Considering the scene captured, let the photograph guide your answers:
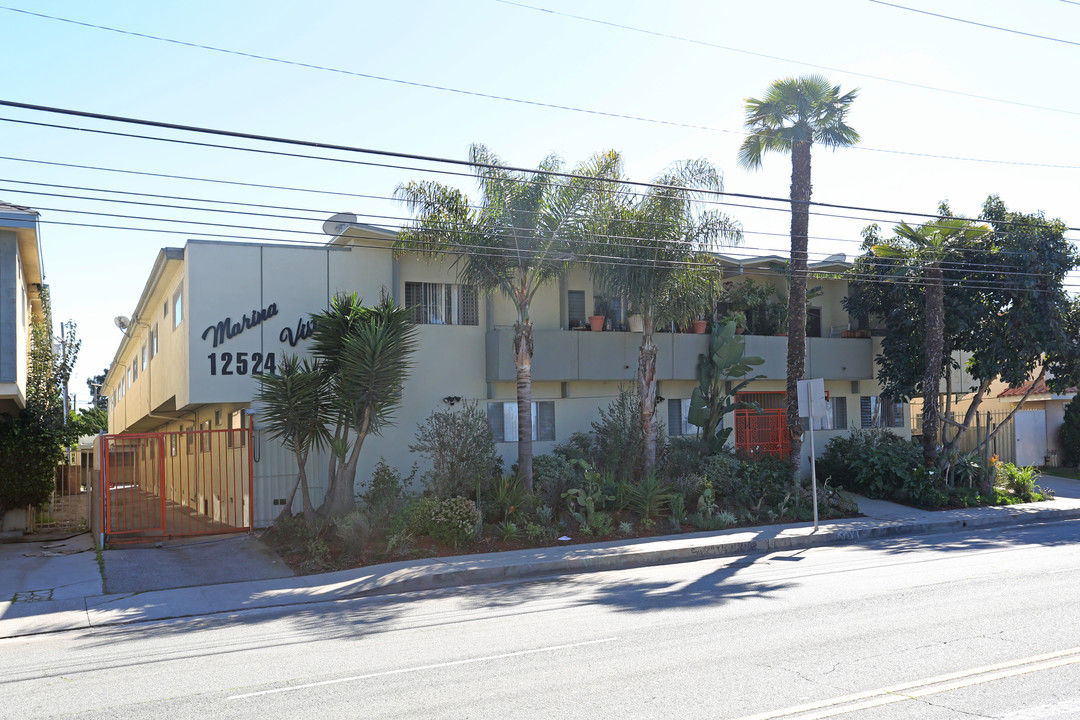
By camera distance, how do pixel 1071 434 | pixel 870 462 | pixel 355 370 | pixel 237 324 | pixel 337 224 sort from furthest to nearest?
1. pixel 1071 434
2. pixel 870 462
3. pixel 337 224
4. pixel 237 324
5. pixel 355 370

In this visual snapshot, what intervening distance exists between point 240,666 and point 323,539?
7614 millimetres

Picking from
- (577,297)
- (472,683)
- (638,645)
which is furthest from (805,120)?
(472,683)

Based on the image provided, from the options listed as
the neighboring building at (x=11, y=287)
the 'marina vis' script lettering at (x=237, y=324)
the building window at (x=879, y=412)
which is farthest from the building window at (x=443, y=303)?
the building window at (x=879, y=412)

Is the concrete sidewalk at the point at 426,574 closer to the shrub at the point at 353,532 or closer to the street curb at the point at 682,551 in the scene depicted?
the street curb at the point at 682,551

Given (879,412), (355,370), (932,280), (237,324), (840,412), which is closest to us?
(355,370)

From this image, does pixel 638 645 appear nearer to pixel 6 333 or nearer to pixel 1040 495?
pixel 6 333

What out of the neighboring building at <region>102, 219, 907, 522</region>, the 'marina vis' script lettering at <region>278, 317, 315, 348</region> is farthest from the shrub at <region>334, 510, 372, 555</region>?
the 'marina vis' script lettering at <region>278, 317, 315, 348</region>

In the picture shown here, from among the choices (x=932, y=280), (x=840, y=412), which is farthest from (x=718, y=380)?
(x=840, y=412)

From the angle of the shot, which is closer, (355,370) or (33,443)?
(355,370)

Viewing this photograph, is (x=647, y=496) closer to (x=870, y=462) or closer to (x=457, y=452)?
(x=457, y=452)

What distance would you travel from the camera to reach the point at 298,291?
17.6 meters

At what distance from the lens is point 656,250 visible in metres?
18.0

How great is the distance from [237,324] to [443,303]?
4.50 metres

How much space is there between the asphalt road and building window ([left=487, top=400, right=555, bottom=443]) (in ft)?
25.8
